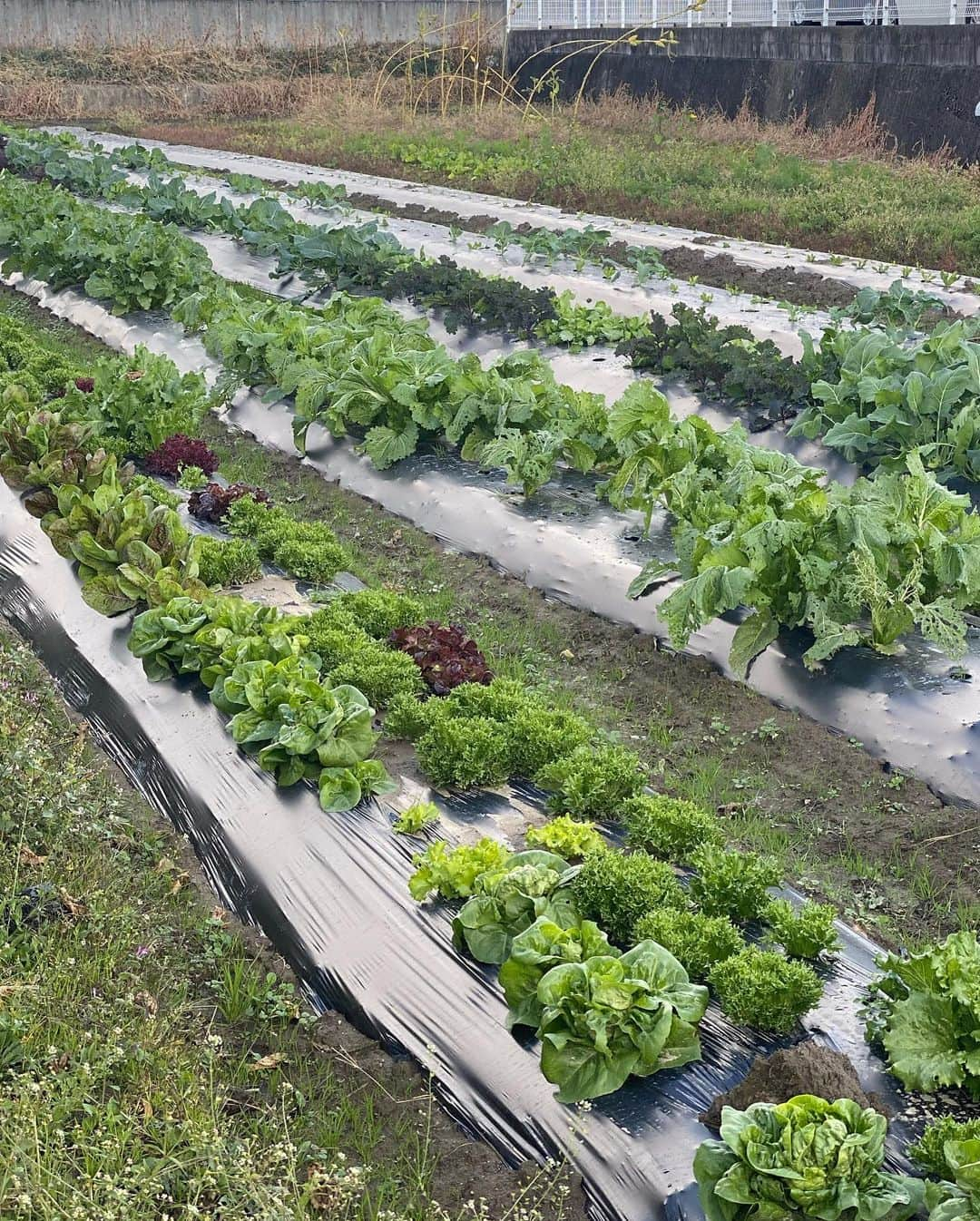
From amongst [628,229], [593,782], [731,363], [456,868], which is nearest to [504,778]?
[593,782]

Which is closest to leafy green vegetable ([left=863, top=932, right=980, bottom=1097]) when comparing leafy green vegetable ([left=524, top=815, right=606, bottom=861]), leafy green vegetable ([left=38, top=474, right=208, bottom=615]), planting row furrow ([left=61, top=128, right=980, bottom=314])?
leafy green vegetable ([left=524, top=815, right=606, bottom=861])

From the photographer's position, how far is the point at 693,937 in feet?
11.9

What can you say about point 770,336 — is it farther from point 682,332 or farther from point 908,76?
point 908,76

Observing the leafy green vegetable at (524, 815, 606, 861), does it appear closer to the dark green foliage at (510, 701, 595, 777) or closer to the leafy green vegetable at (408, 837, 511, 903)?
the leafy green vegetable at (408, 837, 511, 903)

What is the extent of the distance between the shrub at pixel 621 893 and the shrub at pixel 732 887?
7cm

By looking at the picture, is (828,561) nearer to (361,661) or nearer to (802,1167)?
(361,661)

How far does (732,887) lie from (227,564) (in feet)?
10.4

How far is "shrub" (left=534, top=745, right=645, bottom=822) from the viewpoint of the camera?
4.43 metres

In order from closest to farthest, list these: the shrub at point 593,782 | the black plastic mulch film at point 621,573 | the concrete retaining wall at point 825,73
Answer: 1. the shrub at point 593,782
2. the black plastic mulch film at point 621,573
3. the concrete retaining wall at point 825,73

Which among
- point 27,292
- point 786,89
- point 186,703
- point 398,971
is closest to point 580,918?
point 398,971

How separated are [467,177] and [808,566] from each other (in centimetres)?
1493

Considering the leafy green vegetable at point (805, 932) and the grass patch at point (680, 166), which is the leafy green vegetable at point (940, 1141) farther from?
the grass patch at point (680, 166)

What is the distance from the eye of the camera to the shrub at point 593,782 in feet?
14.5

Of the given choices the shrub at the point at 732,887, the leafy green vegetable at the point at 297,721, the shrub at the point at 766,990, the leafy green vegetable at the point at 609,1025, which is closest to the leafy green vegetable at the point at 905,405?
the shrub at the point at 732,887
